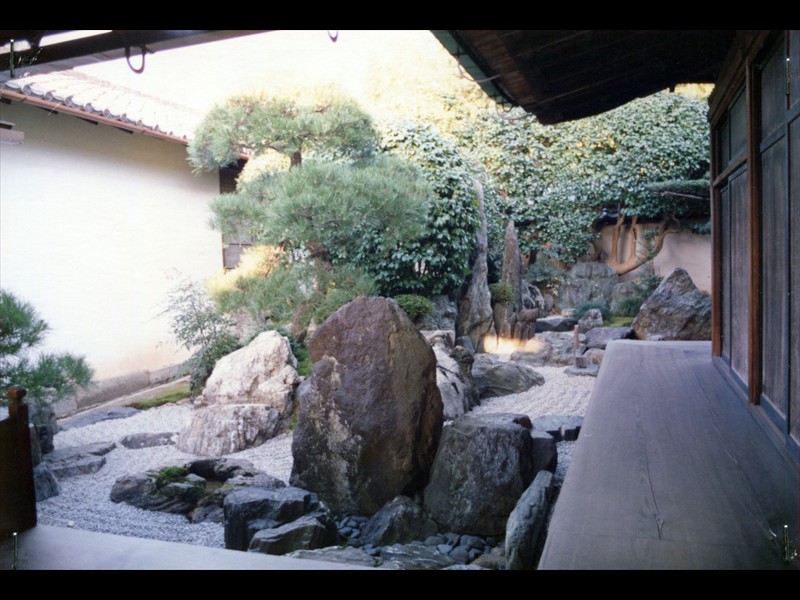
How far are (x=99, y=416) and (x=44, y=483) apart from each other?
5.42 feet

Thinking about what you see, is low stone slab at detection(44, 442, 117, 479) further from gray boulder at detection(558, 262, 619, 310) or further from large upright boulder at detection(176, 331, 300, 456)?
gray boulder at detection(558, 262, 619, 310)

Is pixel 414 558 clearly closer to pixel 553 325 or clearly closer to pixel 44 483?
pixel 44 483

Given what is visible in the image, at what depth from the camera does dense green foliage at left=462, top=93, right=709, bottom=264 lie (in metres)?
9.89

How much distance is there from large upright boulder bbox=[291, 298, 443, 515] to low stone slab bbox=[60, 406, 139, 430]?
228 centimetres

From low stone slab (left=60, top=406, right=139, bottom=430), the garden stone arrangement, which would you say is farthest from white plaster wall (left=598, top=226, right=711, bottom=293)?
low stone slab (left=60, top=406, right=139, bottom=430)

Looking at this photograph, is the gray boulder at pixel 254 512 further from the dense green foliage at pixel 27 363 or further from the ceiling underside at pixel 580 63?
the ceiling underside at pixel 580 63

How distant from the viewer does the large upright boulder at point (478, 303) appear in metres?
7.93

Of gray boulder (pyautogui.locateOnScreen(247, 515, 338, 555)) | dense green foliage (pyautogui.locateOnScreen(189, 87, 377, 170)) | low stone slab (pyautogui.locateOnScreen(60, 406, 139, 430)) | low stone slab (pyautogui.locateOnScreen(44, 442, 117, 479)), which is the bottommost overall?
gray boulder (pyautogui.locateOnScreen(247, 515, 338, 555))

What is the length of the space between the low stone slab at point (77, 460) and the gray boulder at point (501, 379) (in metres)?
3.24

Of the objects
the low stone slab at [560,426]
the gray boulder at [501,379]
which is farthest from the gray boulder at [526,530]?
the gray boulder at [501,379]

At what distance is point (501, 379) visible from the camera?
20.7ft
